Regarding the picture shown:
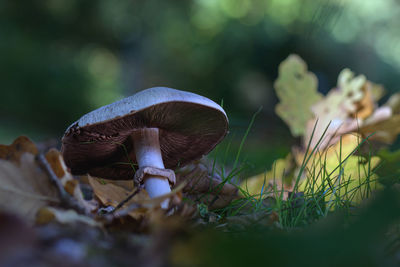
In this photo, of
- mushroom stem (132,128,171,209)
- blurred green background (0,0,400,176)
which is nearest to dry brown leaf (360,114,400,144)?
mushroom stem (132,128,171,209)

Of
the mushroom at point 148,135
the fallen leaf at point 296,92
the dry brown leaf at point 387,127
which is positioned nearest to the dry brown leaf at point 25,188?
the mushroom at point 148,135

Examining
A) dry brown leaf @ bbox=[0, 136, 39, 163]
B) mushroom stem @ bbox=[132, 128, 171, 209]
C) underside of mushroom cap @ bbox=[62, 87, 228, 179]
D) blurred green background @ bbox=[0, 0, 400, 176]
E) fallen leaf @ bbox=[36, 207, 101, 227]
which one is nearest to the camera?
fallen leaf @ bbox=[36, 207, 101, 227]

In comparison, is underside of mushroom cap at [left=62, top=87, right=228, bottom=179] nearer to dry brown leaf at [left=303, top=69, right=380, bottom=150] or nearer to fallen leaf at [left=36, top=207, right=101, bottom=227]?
fallen leaf at [left=36, top=207, right=101, bottom=227]

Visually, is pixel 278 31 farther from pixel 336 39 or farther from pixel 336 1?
pixel 336 1

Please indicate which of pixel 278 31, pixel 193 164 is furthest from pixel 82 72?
pixel 193 164

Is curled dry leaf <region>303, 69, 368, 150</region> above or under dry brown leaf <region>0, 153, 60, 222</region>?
above

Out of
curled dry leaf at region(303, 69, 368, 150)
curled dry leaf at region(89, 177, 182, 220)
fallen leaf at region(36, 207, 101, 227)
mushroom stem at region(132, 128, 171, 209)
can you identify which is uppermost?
curled dry leaf at region(303, 69, 368, 150)

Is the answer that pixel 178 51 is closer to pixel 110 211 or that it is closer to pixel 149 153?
pixel 149 153
